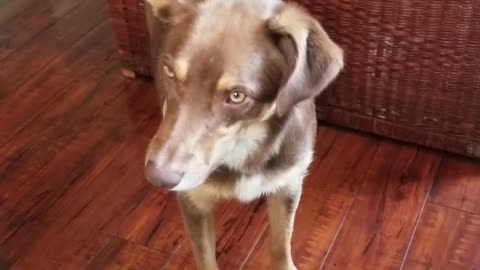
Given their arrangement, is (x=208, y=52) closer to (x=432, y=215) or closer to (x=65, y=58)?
(x=432, y=215)

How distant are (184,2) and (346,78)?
86 centimetres

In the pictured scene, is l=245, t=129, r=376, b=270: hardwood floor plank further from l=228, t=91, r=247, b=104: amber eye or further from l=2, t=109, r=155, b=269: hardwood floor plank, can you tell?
l=228, t=91, r=247, b=104: amber eye

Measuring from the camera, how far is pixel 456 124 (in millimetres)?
2086

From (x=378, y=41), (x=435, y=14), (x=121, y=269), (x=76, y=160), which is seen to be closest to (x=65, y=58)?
(x=76, y=160)

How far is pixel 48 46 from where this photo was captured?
8.73 ft

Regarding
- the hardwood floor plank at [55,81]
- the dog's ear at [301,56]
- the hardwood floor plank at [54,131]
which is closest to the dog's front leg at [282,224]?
the dog's ear at [301,56]

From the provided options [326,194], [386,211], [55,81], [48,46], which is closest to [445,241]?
[386,211]

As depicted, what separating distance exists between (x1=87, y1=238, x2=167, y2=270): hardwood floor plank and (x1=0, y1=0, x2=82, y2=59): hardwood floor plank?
1033 millimetres

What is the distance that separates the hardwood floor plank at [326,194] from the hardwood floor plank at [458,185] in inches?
8.5

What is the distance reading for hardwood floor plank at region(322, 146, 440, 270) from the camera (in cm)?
191

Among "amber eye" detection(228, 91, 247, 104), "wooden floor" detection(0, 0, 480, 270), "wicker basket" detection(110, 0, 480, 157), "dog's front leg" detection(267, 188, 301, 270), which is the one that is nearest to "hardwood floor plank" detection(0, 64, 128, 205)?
"wooden floor" detection(0, 0, 480, 270)

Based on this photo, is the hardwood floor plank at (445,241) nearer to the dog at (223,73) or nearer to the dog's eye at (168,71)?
the dog at (223,73)

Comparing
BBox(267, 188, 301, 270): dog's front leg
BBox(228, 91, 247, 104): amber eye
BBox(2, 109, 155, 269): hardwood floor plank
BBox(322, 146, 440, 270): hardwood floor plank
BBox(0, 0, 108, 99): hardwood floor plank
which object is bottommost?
BBox(322, 146, 440, 270): hardwood floor plank

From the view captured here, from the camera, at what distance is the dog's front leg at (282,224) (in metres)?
1.71
